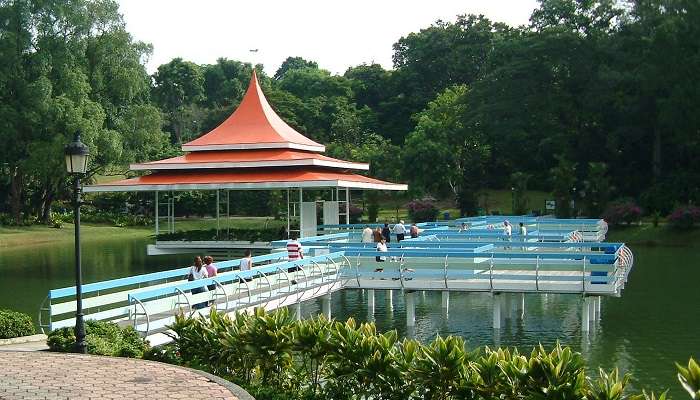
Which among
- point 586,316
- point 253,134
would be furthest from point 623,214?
point 586,316

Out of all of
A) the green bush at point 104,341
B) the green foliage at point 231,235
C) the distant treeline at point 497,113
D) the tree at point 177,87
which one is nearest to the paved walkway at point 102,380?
the green bush at point 104,341

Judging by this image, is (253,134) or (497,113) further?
(497,113)

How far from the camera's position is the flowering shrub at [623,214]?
164 feet

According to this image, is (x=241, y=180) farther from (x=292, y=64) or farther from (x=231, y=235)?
(x=292, y=64)

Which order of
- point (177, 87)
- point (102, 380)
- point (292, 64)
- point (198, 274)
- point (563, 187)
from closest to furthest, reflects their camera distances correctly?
point (102, 380)
point (198, 274)
point (563, 187)
point (177, 87)
point (292, 64)

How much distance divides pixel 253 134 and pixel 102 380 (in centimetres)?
2948

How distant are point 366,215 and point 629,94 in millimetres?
20033

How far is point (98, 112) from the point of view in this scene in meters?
51.6

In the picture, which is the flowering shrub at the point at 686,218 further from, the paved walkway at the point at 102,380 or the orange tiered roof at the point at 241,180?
the paved walkway at the point at 102,380

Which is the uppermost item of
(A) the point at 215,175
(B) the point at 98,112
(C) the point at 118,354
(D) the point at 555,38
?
(D) the point at 555,38

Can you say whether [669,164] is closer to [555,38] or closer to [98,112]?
[555,38]

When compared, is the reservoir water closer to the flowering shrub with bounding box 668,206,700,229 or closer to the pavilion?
the pavilion

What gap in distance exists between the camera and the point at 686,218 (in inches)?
1863

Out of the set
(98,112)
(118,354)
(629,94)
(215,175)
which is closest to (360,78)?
(629,94)
